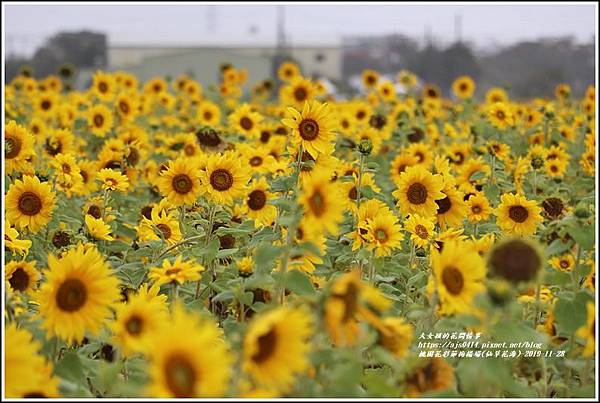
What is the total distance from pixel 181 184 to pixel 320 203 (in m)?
1.35

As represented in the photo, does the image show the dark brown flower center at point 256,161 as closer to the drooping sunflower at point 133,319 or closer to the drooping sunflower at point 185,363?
the drooping sunflower at point 133,319

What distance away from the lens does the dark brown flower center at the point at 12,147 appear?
3445 millimetres

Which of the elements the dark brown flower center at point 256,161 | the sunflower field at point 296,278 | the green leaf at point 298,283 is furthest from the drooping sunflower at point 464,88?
the green leaf at point 298,283

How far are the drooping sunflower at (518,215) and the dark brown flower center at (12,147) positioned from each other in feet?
6.40

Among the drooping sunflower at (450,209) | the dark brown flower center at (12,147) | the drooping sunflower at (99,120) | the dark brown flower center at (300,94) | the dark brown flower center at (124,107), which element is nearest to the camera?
the drooping sunflower at (450,209)

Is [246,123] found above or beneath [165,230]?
above

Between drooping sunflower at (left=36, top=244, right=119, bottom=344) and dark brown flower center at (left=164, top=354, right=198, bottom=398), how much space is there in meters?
0.56

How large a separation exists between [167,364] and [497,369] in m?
0.62

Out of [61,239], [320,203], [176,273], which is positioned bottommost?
[61,239]

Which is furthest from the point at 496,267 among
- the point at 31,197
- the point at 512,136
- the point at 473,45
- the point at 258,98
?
the point at 473,45

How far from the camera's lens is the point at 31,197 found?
3.00 m

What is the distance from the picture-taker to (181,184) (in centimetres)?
305

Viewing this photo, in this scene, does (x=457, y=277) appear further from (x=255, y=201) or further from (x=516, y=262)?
(x=255, y=201)

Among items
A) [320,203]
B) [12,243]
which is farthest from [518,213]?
[12,243]
